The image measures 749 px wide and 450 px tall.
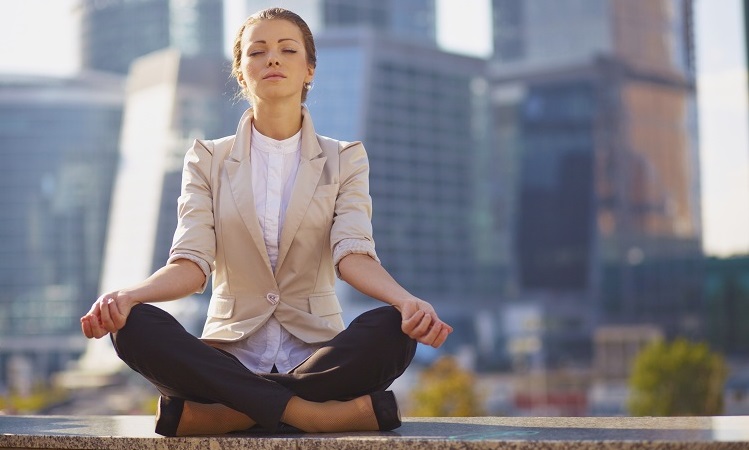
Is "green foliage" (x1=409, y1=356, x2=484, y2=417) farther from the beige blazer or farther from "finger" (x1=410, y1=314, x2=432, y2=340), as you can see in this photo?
"finger" (x1=410, y1=314, x2=432, y2=340)

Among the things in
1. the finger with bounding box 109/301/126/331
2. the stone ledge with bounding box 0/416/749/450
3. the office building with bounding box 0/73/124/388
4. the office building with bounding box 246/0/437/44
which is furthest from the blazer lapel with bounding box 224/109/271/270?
the office building with bounding box 0/73/124/388

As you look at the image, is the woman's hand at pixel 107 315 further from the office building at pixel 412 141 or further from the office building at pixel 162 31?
the office building at pixel 162 31

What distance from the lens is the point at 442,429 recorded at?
3.67 m

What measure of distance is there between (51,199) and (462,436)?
107m

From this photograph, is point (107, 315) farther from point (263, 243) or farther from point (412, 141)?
point (412, 141)

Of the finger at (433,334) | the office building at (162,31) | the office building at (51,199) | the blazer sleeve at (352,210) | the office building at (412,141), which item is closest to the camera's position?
the finger at (433,334)

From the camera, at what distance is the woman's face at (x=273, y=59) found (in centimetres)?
421

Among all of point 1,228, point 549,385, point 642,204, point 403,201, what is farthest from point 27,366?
point 642,204

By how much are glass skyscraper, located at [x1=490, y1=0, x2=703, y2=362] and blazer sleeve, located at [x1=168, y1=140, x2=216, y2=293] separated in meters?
90.7

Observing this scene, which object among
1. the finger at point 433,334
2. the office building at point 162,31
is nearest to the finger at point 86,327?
the finger at point 433,334

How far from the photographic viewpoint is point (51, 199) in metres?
107

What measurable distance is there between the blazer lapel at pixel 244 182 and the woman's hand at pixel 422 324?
2.29 feet

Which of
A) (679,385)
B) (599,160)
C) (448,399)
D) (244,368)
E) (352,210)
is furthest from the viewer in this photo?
(599,160)

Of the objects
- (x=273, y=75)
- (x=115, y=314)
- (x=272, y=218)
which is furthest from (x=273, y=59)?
(x=115, y=314)
